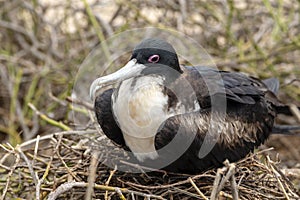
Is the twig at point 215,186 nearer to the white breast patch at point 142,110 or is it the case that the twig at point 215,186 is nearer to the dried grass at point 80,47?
the white breast patch at point 142,110

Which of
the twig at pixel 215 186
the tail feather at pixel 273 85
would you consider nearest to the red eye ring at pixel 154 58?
the twig at pixel 215 186

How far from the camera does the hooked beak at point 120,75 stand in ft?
4.47

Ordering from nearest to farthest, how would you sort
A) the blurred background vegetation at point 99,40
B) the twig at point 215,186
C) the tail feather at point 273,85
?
1. the twig at point 215,186
2. the tail feather at point 273,85
3. the blurred background vegetation at point 99,40

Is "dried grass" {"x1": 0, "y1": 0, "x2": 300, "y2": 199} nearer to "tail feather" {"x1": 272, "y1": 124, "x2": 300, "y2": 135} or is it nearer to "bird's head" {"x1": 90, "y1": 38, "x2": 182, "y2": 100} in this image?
"tail feather" {"x1": 272, "y1": 124, "x2": 300, "y2": 135}

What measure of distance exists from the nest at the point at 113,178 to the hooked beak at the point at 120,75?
0.56 ft

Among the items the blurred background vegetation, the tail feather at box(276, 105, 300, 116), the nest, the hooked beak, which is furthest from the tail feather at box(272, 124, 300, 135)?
the hooked beak

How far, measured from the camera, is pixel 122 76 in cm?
136

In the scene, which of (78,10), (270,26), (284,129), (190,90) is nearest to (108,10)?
(78,10)

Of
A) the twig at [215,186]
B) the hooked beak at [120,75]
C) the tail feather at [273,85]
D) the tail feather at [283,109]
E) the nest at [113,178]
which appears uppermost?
the hooked beak at [120,75]

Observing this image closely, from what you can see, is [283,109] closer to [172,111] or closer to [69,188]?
[172,111]

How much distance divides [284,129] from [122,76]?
27.7 inches

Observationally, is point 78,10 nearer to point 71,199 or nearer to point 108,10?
point 108,10

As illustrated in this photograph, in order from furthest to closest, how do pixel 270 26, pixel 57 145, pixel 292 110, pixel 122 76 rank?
pixel 270 26 → pixel 292 110 → pixel 57 145 → pixel 122 76

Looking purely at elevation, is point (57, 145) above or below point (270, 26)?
below
